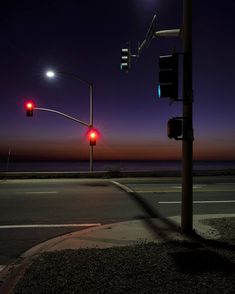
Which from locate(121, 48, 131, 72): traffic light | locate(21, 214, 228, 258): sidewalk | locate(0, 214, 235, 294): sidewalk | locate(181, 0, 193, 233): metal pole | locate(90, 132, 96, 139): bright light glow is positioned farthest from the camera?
locate(90, 132, 96, 139): bright light glow

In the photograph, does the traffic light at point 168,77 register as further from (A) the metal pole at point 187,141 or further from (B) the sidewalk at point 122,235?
(B) the sidewalk at point 122,235

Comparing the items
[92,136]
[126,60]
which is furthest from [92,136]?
[126,60]

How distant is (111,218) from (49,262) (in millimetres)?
5247

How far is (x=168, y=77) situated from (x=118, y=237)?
335cm

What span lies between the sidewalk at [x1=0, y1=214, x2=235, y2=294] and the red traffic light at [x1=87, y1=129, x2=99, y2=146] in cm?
1909

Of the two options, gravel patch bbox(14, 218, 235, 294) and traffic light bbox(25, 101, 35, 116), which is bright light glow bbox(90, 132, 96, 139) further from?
gravel patch bbox(14, 218, 235, 294)

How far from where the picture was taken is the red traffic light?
A: 29.5m

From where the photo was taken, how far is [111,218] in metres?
11.8

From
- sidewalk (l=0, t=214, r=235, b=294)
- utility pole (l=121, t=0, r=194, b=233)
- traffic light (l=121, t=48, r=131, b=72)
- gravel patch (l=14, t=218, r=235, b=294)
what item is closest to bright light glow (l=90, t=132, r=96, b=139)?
traffic light (l=121, t=48, r=131, b=72)

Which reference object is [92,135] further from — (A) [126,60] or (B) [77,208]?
(B) [77,208]

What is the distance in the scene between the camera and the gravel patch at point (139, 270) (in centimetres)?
543

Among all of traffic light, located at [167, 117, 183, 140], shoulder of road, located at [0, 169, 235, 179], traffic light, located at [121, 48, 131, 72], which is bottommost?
shoulder of road, located at [0, 169, 235, 179]

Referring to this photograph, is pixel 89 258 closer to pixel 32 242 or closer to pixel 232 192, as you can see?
pixel 32 242

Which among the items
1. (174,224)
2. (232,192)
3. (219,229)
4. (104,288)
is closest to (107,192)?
(232,192)
